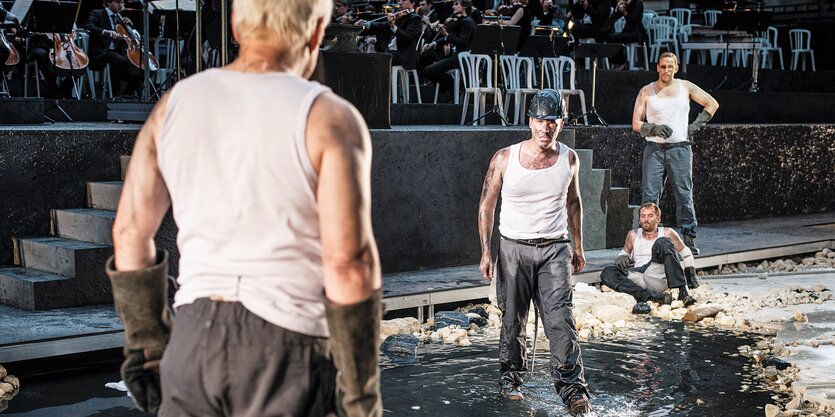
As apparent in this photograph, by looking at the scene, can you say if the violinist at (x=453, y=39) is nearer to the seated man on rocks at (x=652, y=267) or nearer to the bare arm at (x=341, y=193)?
the seated man on rocks at (x=652, y=267)

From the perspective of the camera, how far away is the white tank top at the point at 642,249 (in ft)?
32.5

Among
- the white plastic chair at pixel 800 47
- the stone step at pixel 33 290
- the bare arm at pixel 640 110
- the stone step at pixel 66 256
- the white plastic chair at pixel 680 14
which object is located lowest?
the stone step at pixel 33 290

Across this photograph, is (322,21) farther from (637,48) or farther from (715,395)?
(637,48)

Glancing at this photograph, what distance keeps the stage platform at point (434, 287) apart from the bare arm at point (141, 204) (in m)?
0.65

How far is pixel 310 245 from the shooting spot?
8.20 feet

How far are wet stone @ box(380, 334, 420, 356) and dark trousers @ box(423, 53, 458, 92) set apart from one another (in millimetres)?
7682

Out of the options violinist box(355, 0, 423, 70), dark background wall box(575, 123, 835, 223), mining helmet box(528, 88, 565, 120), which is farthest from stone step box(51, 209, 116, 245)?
violinist box(355, 0, 423, 70)

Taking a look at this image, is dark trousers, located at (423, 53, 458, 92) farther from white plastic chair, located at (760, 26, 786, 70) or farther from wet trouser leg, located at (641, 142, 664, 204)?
white plastic chair, located at (760, 26, 786, 70)

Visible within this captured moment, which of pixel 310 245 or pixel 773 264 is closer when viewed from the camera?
pixel 310 245

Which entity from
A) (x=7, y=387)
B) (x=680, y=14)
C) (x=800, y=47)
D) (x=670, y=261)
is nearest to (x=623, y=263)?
(x=670, y=261)

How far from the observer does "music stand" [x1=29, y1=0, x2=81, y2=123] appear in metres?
10.6

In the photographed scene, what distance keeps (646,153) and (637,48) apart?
23.7ft

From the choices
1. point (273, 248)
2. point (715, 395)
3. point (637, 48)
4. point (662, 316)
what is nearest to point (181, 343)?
point (273, 248)

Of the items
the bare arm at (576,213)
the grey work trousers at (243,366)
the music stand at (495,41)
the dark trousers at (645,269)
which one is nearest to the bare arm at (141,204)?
the grey work trousers at (243,366)
